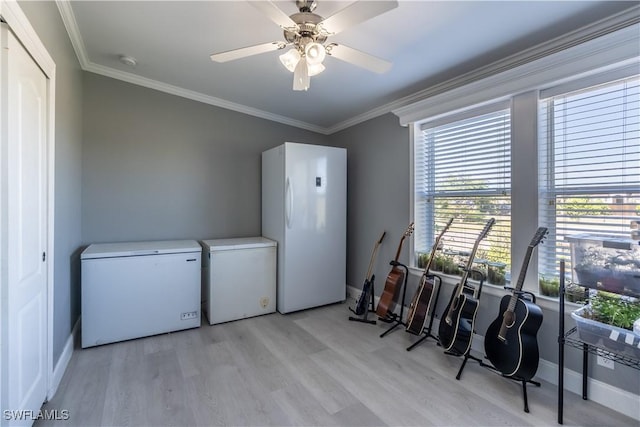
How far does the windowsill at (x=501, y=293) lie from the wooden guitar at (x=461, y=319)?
25 cm

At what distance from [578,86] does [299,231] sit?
8.56 feet

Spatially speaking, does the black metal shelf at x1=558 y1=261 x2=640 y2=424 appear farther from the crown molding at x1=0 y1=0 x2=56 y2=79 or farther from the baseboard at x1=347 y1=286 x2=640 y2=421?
the crown molding at x1=0 y1=0 x2=56 y2=79

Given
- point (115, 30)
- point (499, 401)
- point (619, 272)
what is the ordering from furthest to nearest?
point (115, 30), point (499, 401), point (619, 272)

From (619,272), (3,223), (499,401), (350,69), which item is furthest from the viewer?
(350,69)

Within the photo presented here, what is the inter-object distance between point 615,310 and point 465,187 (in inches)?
52.2

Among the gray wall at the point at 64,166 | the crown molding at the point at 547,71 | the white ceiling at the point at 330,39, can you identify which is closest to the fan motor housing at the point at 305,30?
the white ceiling at the point at 330,39

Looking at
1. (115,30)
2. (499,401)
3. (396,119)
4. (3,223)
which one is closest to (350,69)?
(396,119)

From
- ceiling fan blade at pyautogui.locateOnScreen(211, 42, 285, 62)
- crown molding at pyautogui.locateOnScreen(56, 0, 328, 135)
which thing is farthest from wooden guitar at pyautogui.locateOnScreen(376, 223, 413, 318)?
crown molding at pyautogui.locateOnScreen(56, 0, 328, 135)

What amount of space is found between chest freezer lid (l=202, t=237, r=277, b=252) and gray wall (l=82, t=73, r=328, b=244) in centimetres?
29

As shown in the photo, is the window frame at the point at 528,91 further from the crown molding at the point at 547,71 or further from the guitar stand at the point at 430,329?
the guitar stand at the point at 430,329

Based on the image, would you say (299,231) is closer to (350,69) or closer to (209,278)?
(209,278)

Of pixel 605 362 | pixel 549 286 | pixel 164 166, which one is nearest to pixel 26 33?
pixel 164 166

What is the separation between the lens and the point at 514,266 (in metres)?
2.25

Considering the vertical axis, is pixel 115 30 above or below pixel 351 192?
above
